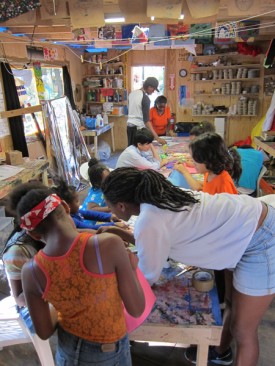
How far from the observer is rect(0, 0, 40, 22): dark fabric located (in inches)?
88.4

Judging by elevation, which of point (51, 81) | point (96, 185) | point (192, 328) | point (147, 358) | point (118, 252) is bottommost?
point (147, 358)

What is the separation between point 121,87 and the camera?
742 cm

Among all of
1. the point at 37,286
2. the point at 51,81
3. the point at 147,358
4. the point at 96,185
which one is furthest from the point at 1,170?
the point at 51,81

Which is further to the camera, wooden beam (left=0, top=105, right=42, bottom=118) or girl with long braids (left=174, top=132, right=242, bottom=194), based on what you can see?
wooden beam (left=0, top=105, right=42, bottom=118)

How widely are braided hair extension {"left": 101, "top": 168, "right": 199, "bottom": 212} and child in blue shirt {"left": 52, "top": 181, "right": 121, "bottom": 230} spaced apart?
1.90 feet

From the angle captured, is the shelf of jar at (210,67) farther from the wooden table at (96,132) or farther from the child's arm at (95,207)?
the child's arm at (95,207)

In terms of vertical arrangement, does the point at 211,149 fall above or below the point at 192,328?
above

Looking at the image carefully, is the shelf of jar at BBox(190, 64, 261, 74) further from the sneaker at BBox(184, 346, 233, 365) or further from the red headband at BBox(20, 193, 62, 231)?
the red headband at BBox(20, 193, 62, 231)

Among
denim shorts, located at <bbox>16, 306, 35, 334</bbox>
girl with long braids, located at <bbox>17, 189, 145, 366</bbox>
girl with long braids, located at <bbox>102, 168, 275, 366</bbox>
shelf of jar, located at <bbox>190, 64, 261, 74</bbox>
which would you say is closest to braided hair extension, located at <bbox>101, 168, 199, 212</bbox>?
girl with long braids, located at <bbox>102, 168, 275, 366</bbox>

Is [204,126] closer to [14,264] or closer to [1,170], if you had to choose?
[1,170]

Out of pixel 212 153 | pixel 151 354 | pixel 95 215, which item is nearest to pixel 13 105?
pixel 95 215

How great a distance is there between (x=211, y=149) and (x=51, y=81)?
5.01 metres

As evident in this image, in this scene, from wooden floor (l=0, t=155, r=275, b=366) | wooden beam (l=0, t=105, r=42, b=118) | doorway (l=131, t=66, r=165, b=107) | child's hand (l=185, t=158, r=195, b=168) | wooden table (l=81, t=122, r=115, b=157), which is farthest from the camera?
doorway (l=131, t=66, r=165, b=107)

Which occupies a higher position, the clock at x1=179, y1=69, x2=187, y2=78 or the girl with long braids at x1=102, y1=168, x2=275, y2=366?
the clock at x1=179, y1=69, x2=187, y2=78
